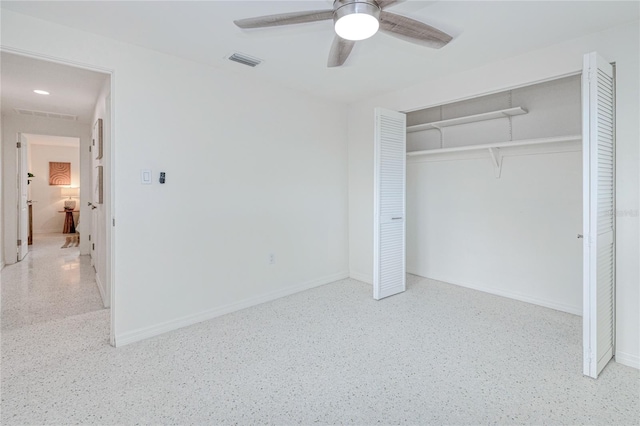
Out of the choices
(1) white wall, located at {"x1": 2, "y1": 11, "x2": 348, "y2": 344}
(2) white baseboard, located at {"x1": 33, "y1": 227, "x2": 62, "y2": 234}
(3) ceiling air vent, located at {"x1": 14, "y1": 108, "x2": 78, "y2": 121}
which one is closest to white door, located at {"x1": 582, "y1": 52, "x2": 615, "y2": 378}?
(1) white wall, located at {"x1": 2, "y1": 11, "x2": 348, "y2": 344}

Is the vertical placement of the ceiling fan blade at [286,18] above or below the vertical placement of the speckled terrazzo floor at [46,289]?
above

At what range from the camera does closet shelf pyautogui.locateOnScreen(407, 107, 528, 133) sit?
330 cm

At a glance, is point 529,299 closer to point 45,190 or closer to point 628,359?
point 628,359

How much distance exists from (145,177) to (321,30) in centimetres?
180

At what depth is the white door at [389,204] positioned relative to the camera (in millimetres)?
3486

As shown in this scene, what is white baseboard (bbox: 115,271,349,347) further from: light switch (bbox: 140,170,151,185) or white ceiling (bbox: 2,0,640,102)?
white ceiling (bbox: 2,0,640,102)

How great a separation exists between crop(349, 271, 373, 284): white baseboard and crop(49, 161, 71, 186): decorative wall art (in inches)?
332

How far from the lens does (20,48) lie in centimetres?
211

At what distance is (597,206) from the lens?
199 centimetres

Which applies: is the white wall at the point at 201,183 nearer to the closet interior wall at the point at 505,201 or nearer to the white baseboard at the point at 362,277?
the white baseboard at the point at 362,277

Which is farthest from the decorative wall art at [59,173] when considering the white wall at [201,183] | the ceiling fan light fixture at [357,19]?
the ceiling fan light fixture at [357,19]

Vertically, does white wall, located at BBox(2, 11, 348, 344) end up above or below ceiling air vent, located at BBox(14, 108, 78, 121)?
below

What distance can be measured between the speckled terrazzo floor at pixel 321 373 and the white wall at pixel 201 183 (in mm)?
381

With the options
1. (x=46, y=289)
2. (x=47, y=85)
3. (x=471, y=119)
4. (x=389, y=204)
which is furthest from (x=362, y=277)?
(x=47, y=85)
